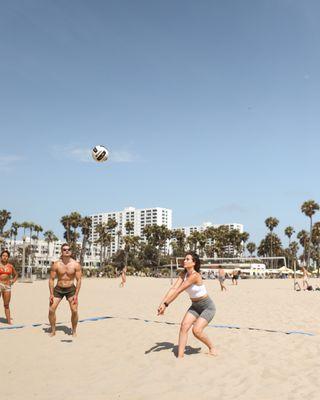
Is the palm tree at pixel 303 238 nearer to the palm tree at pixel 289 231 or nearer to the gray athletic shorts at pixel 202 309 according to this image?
the palm tree at pixel 289 231

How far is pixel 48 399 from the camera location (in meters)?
4.73

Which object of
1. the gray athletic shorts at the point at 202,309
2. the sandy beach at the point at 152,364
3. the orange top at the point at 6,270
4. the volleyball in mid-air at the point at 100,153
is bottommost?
the sandy beach at the point at 152,364

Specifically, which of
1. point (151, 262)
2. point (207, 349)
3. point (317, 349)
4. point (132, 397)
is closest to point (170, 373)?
point (132, 397)

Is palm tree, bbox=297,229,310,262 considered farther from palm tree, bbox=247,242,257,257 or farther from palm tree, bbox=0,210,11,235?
palm tree, bbox=0,210,11,235

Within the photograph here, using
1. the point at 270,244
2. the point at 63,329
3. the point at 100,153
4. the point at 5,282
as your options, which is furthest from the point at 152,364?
the point at 270,244

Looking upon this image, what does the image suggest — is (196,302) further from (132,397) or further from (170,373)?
(132,397)

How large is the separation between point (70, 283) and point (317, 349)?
14.9 feet

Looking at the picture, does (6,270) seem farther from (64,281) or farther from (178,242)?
(178,242)

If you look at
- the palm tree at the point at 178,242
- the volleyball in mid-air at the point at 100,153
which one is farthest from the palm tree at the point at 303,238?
the volleyball in mid-air at the point at 100,153

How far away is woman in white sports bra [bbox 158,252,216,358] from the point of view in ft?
21.1

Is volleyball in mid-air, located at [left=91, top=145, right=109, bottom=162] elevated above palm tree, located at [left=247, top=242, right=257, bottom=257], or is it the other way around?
palm tree, located at [left=247, top=242, right=257, bottom=257]

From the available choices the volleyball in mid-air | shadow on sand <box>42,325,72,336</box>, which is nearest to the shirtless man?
shadow on sand <box>42,325,72,336</box>

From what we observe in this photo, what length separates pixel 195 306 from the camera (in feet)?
21.9

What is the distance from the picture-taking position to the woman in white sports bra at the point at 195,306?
6.43 m
